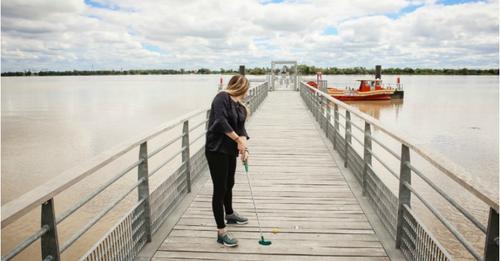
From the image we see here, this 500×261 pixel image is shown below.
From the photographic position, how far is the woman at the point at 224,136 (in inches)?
125

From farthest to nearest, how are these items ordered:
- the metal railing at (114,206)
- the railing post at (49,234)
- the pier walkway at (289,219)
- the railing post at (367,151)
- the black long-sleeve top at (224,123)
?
1. the railing post at (367,151)
2. the pier walkway at (289,219)
3. the black long-sleeve top at (224,123)
4. the railing post at (49,234)
5. the metal railing at (114,206)

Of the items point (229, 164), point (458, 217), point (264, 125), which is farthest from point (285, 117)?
point (229, 164)

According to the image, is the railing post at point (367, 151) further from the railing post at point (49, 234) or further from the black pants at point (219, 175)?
the railing post at point (49, 234)

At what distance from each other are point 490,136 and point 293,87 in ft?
46.9

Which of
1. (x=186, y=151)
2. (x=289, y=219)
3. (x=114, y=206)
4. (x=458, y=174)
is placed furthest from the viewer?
(x=186, y=151)

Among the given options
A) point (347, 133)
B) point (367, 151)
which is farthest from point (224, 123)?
point (347, 133)

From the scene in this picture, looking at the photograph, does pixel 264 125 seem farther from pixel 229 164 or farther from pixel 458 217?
pixel 229 164

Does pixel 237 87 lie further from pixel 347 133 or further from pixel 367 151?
pixel 347 133

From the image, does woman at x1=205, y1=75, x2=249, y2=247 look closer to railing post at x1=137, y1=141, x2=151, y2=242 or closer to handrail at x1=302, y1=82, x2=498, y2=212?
railing post at x1=137, y1=141, x2=151, y2=242

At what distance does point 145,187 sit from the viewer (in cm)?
334

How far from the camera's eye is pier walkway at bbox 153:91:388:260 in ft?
10.8

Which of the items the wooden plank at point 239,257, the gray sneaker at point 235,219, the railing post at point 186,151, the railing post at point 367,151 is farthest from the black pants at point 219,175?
the railing post at point 367,151

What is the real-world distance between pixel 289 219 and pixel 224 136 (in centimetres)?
130

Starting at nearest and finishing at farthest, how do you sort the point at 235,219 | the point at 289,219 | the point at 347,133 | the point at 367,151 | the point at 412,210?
the point at 412,210
the point at 235,219
the point at 289,219
the point at 367,151
the point at 347,133
